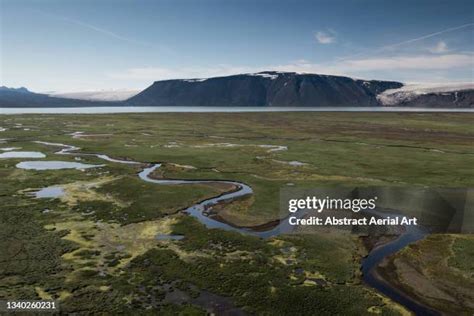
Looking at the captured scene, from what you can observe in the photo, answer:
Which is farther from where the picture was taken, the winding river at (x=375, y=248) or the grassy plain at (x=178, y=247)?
the winding river at (x=375, y=248)

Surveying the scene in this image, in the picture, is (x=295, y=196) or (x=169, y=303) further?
(x=295, y=196)

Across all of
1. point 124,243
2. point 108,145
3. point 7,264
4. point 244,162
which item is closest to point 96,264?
point 124,243

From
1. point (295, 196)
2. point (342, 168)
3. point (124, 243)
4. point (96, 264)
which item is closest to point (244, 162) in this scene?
point (342, 168)

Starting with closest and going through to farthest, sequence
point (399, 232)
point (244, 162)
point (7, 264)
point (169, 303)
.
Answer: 1. point (169, 303)
2. point (7, 264)
3. point (399, 232)
4. point (244, 162)

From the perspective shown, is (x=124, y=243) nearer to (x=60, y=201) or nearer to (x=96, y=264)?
(x=96, y=264)

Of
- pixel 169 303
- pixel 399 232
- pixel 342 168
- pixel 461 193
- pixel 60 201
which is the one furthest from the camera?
pixel 342 168

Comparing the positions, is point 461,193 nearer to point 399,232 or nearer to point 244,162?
point 399,232

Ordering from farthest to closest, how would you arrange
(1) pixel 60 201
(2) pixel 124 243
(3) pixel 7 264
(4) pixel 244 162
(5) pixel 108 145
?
(5) pixel 108 145
(4) pixel 244 162
(1) pixel 60 201
(2) pixel 124 243
(3) pixel 7 264

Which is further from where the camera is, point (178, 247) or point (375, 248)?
point (375, 248)

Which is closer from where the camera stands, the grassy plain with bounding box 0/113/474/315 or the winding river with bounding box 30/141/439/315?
the grassy plain with bounding box 0/113/474/315
